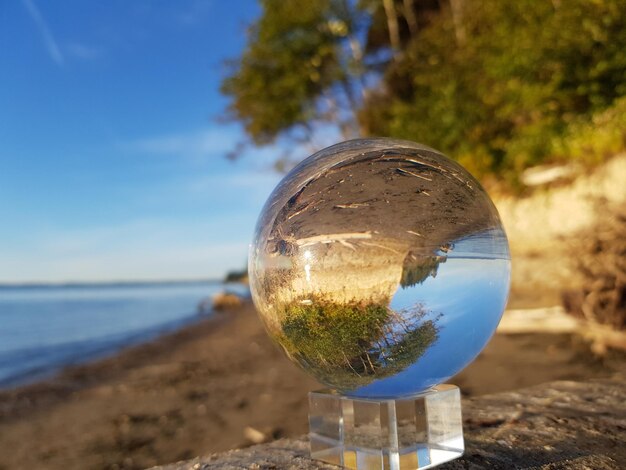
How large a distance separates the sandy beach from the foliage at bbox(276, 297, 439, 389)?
6.15 feet

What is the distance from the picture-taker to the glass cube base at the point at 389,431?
1598 mm

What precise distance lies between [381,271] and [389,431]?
0.53 m

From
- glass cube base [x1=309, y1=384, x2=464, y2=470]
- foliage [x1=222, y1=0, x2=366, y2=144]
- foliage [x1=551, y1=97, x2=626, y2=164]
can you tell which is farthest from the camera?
foliage [x1=222, y1=0, x2=366, y2=144]

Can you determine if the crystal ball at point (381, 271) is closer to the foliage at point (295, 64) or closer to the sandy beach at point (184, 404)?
the sandy beach at point (184, 404)

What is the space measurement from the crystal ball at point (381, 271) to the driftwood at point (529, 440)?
1.21ft

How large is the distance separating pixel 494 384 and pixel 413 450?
269cm

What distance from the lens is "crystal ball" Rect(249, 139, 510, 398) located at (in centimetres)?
147

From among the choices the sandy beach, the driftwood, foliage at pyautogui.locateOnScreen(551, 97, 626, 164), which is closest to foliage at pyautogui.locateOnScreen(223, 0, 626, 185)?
foliage at pyautogui.locateOnScreen(551, 97, 626, 164)

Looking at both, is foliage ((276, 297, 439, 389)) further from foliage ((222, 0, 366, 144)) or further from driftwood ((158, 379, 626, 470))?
foliage ((222, 0, 366, 144))

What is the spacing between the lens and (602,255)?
4.80m

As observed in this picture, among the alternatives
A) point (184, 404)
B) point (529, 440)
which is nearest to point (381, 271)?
point (529, 440)

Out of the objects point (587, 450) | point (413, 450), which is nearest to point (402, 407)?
point (413, 450)

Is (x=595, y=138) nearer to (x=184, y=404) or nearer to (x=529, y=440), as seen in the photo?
(x=184, y=404)

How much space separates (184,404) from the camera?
14.5 ft
